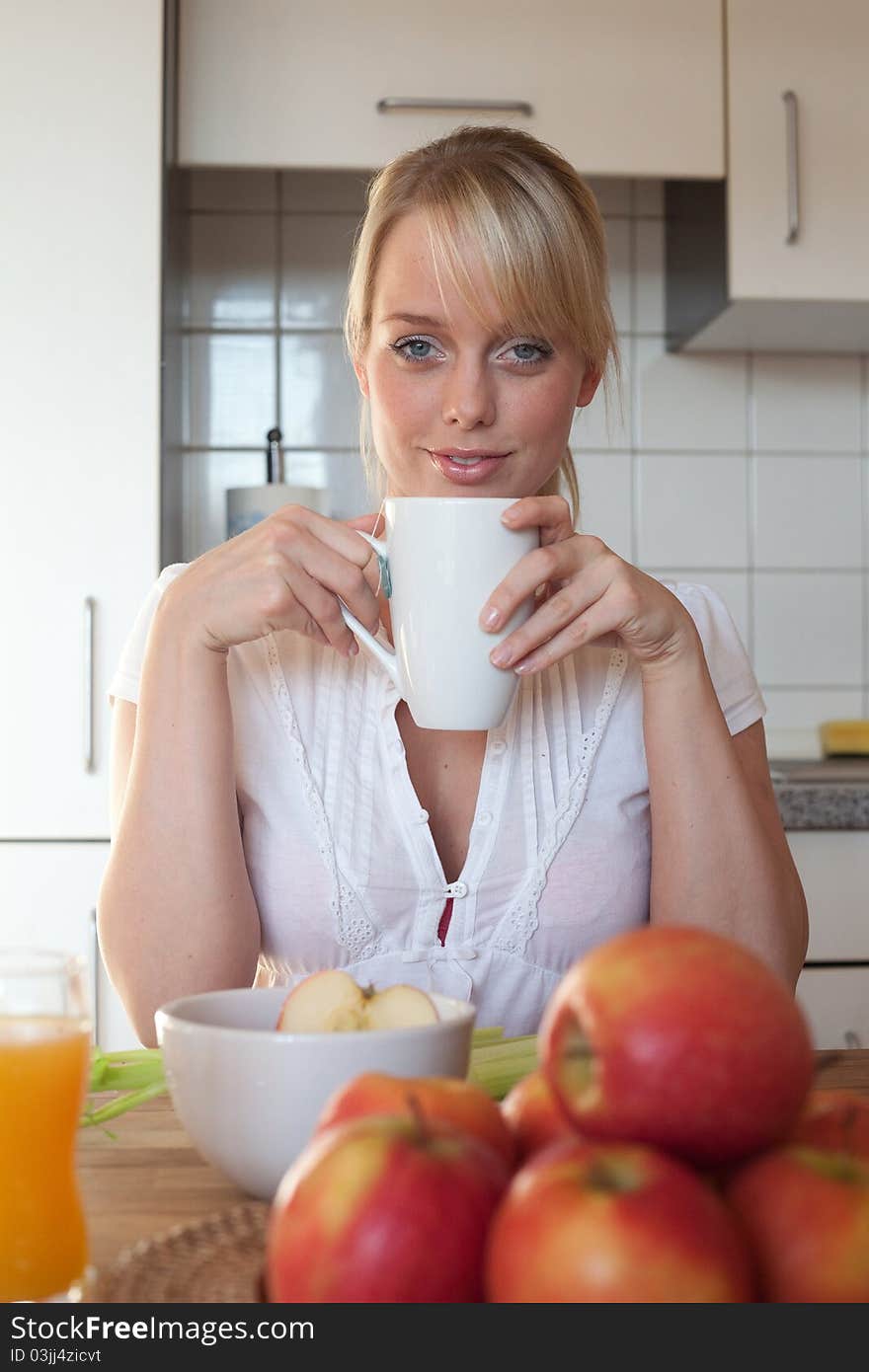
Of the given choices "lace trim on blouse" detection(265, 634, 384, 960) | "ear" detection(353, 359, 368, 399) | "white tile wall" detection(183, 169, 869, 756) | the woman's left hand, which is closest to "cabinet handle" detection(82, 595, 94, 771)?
"white tile wall" detection(183, 169, 869, 756)

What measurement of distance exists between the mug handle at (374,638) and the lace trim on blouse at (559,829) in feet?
0.91

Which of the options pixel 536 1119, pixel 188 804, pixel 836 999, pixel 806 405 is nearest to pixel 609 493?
pixel 806 405

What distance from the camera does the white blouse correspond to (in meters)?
1.11

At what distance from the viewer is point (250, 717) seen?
45.9 inches

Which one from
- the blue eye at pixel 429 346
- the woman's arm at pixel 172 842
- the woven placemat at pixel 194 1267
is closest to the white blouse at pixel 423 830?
the woman's arm at pixel 172 842

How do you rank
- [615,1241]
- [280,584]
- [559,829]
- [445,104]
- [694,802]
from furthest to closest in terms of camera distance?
1. [445,104]
2. [559,829]
3. [694,802]
4. [280,584]
5. [615,1241]

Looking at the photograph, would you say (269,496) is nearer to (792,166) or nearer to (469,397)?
(792,166)

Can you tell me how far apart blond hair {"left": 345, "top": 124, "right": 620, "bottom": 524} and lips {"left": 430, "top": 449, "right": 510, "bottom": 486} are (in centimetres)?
11

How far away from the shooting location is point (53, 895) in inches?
75.9

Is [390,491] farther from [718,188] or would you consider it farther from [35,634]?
[718,188]

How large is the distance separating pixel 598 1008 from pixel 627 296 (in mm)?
2223

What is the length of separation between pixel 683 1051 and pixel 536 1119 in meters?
0.08

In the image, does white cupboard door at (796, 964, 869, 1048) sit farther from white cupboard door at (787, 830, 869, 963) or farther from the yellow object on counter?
the yellow object on counter

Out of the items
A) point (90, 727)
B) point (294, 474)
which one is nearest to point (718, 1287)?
point (90, 727)
